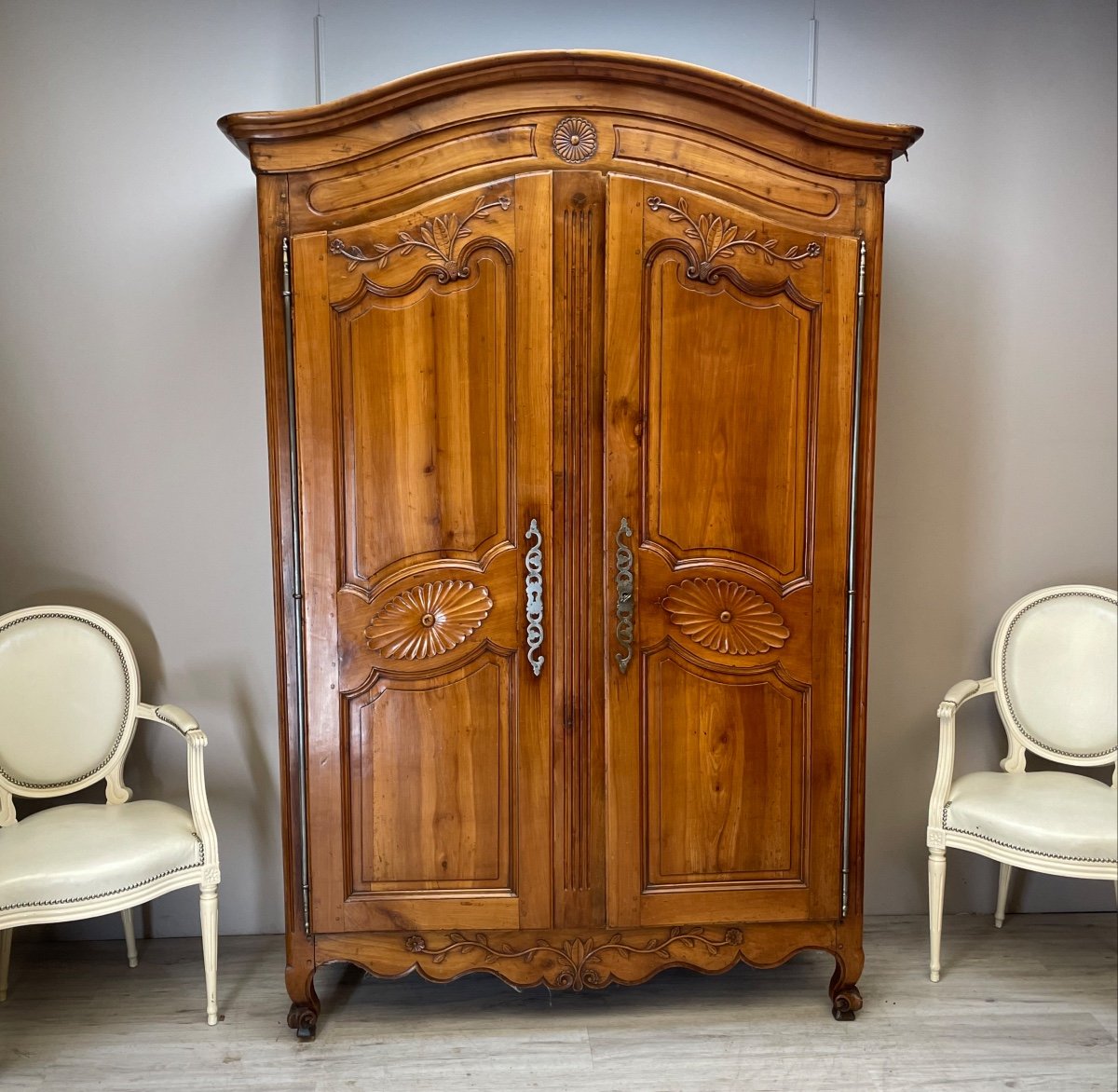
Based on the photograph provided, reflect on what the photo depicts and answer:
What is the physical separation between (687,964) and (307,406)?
1.49 meters

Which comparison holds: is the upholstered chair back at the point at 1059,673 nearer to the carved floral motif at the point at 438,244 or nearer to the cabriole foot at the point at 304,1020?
the carved floral motif at the point at 438,244

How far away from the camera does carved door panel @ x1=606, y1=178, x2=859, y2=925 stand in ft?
6.97

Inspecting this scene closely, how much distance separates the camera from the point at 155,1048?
2225 millimetres

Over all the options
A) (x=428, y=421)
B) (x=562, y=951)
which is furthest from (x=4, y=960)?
(x=428, y=421)

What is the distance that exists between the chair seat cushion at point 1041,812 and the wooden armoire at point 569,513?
1.15 ft

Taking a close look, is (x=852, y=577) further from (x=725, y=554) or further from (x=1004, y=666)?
(x=1004, y=666)

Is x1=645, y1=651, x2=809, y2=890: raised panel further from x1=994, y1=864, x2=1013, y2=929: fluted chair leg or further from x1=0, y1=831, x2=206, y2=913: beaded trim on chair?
x1=0, y1=831, x2=206, y2=913: beaded trim on chair

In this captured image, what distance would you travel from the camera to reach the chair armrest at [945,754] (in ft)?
8.07

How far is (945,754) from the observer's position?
8.17ft

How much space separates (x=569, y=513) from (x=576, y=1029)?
1.18m

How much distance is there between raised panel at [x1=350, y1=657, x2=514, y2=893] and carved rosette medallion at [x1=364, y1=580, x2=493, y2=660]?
70 millimetres

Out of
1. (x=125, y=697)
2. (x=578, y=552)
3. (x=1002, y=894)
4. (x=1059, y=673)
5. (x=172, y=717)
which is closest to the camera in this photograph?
(x=578, y=552)

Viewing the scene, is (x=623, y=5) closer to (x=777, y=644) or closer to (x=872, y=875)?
(x=777, y=644)

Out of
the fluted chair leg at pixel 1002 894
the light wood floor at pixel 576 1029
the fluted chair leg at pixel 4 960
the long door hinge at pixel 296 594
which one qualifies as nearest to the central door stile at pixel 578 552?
the light wood floor at pixel 576 1029
